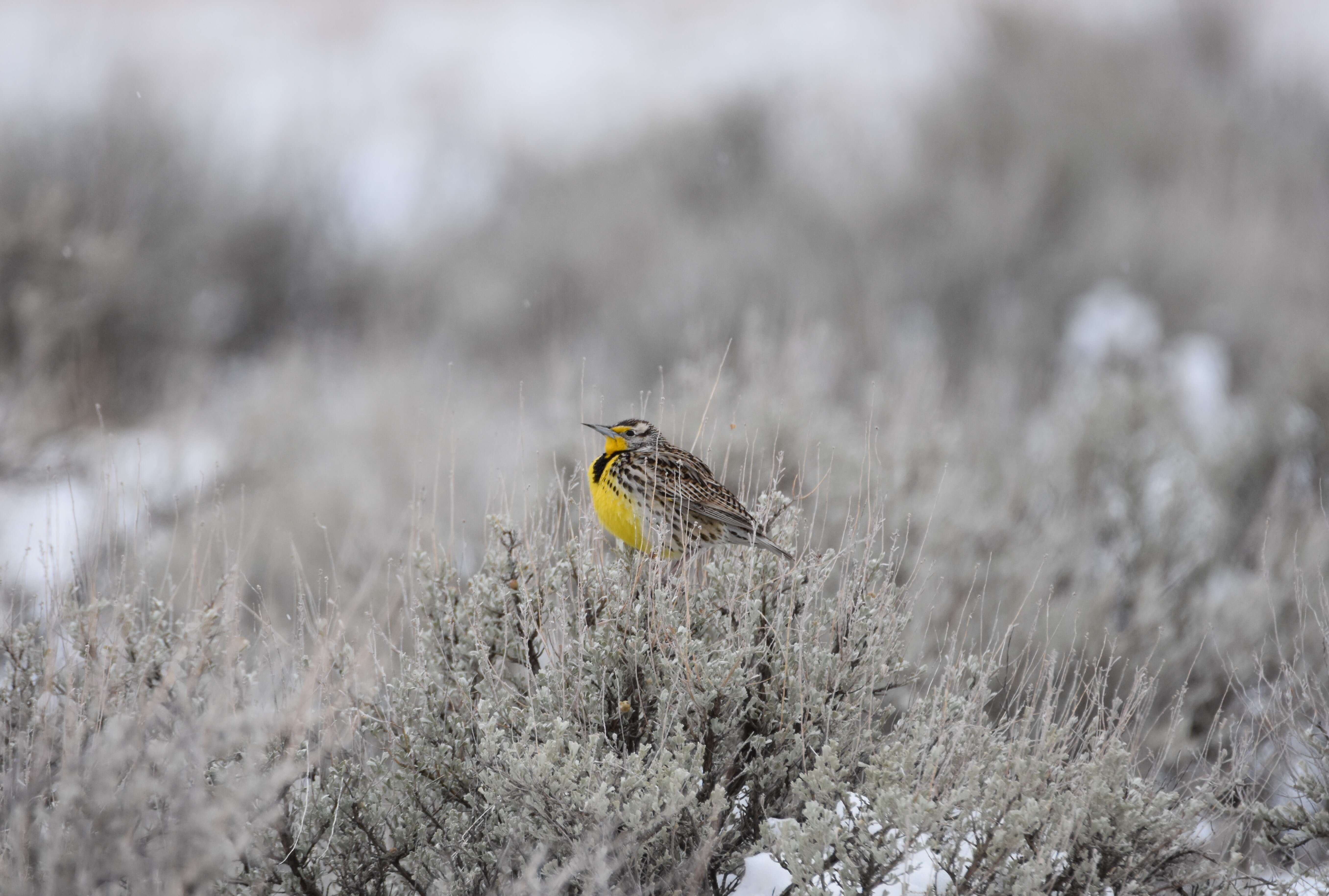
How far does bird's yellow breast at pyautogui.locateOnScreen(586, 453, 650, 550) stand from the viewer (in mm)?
3014

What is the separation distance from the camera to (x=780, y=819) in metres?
2.79

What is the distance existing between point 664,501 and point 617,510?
0.17 metres

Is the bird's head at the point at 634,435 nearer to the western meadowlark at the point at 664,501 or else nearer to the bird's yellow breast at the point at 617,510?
the western meadowlark at the point at 664,501

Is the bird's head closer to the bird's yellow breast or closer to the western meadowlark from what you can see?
the western meadowlark

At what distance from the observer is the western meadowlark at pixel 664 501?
3006 millimetres

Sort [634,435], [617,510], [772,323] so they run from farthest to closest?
[772,323]
[634,435]
[617,510]

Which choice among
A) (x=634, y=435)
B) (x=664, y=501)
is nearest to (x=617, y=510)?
(x=664, y=501)

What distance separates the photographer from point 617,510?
303 centimetres

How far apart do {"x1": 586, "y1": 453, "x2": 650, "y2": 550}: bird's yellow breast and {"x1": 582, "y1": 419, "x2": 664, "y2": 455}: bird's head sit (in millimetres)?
138

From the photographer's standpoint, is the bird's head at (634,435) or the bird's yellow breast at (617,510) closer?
the bird's yellow breast at (617,510)

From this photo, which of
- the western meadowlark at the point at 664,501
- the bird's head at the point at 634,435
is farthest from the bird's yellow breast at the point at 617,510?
the bird's head at the point at 634,435

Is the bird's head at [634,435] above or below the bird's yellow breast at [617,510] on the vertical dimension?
above

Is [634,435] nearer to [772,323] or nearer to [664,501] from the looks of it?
[664,501]

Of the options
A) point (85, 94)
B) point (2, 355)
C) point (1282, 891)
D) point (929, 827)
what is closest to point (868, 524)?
point (929, 827)
